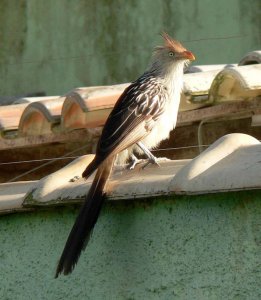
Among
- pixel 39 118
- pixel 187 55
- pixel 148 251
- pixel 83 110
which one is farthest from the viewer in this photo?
pixel 39 118

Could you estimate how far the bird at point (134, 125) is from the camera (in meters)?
5.57

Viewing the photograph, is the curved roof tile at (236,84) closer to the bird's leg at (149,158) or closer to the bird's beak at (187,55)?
the bird's beak at (187,55)

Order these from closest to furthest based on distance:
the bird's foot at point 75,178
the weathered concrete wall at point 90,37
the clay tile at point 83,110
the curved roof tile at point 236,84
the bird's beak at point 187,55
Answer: the bird's foot at point 75,178
the curved roof tile at point 236,84
the clay tile at point 83,110
the bird's beak at point 187,55
the weathered concrete wall at point 90,37

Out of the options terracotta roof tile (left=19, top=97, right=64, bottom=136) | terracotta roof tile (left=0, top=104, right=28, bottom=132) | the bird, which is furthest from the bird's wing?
terracotta roof tile (left=0, top=104, right=28, bottom=132)

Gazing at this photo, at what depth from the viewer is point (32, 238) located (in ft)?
19.9

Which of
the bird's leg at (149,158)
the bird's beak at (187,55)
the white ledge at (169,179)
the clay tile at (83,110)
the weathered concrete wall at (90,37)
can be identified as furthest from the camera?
the weathered concrete wall at (90,37)

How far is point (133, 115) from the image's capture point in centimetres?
659

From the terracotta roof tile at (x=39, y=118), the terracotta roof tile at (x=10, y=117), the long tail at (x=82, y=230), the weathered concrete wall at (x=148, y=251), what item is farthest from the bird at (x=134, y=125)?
the terracotta roof tile at (x=10, y=117)

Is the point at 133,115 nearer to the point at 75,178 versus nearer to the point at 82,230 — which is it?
the point at 75,178

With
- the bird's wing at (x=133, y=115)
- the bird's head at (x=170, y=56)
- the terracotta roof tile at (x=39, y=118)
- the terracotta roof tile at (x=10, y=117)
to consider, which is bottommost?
the terracotta roof tile at (x=10, y=117)

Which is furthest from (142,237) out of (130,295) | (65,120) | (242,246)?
(65,120)

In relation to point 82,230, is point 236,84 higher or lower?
higher

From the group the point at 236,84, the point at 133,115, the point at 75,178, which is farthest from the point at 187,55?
the point at 75,178

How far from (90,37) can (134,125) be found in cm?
708
